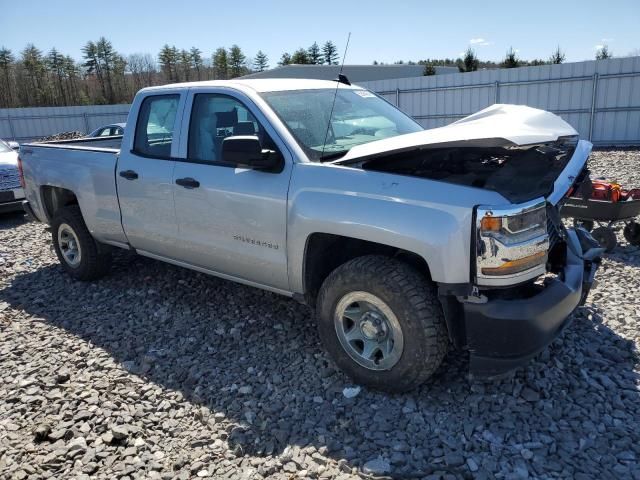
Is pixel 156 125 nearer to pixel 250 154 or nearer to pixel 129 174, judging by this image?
pixel 129 174

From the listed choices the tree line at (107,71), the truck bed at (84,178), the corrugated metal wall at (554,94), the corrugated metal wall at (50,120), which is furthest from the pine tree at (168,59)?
the truck bed at (84,178)

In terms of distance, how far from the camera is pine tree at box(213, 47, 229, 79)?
5256 cm

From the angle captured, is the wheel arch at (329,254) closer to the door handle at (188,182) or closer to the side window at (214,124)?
the side window at (214,124)

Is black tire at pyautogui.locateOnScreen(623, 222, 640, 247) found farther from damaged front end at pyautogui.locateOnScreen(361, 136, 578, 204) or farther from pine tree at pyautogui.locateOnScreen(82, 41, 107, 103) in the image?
pine tree at pyautogui.locateOnScreen(82, 41, 107, 103)

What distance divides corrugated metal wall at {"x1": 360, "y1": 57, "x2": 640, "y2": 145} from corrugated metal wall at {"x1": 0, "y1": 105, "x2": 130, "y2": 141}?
15.7 m

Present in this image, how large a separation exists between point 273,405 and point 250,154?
1.62 meters

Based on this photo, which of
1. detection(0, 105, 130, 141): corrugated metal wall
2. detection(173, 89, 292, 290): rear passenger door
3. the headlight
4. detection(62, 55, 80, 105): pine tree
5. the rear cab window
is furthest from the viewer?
detection(62, 55, 80, 105): pine tree

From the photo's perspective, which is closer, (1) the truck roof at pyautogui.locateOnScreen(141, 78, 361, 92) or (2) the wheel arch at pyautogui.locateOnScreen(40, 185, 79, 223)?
(1) the truck roof at pyautogui.locateOnScreen(141, 78, 361, 92)

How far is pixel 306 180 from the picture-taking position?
11.2 feet

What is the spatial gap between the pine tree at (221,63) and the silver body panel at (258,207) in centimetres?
4961

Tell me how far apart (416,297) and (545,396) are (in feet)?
3.46

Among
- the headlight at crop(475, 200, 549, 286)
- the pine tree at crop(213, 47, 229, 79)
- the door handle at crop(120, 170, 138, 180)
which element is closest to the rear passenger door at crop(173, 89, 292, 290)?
the door handle at crop(120, 170, 138, 180)

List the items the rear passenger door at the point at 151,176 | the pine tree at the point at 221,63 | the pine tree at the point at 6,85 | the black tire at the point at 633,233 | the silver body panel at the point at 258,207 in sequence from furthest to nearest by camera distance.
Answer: the pine tree at the point at 221,63
the pine tree at the point at 6,85
the black tire at the point at 633,233
the rear passenger door at the point at 151,176
the silver body panel at the point at 258,207

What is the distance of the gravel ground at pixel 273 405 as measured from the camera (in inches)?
110
